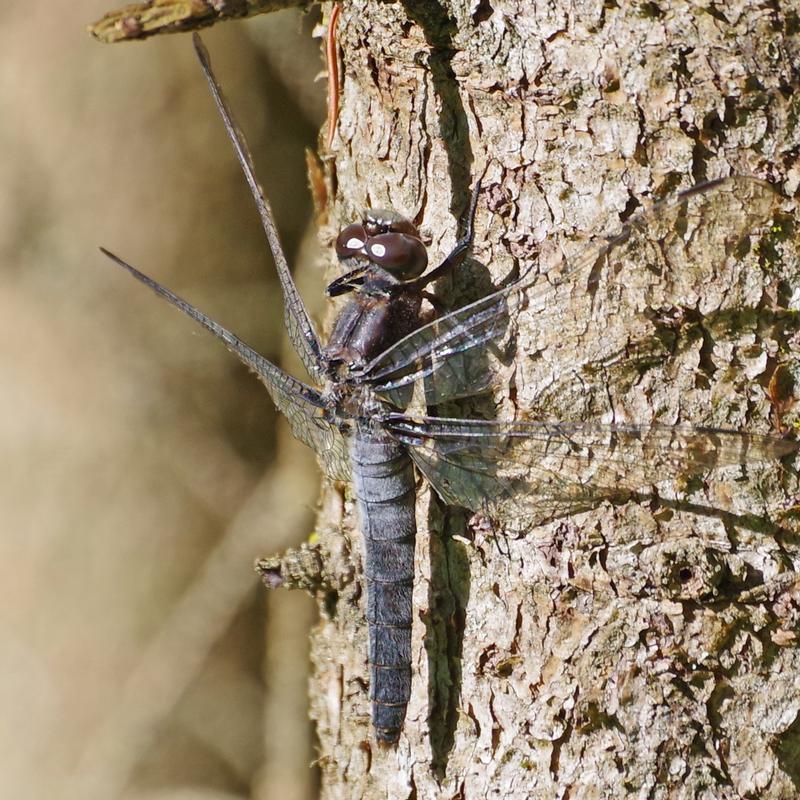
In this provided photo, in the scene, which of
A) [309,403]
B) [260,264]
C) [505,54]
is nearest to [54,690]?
[260,264]

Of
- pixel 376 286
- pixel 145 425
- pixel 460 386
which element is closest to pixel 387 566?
pixel 460 386

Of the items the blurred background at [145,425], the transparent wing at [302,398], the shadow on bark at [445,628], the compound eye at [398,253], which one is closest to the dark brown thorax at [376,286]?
the compound eye at [398,253]

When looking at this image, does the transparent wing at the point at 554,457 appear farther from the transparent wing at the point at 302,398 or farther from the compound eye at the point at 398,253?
the compound eye at the point at 398,253

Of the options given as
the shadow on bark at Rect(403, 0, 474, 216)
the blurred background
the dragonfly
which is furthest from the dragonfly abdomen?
the blurred background

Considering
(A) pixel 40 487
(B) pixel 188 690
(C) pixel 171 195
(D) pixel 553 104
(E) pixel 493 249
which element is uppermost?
(C) pixel 171 195

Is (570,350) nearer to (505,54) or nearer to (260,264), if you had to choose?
(505,54)

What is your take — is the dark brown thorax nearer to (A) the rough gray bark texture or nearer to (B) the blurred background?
(A) the rough gray bark texture

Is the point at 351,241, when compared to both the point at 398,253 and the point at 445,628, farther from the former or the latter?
the point at 445,628
